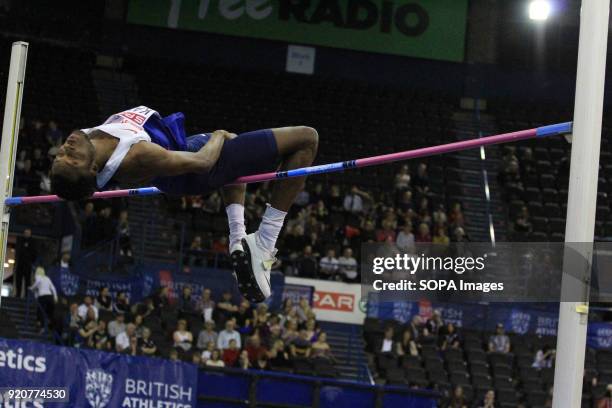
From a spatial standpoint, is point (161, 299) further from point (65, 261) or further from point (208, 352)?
point (208, 352)

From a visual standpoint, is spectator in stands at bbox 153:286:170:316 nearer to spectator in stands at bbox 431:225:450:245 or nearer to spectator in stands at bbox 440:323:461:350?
spectator in stands at bbox 440:323:461:350

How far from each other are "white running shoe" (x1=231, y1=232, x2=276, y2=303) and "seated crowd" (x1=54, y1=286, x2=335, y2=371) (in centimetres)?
735

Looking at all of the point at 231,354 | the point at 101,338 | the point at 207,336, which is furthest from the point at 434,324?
the point at 101,338

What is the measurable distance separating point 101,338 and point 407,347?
187 inches

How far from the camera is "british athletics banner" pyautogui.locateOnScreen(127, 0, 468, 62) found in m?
25.3

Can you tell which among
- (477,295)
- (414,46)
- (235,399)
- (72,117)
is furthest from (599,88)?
(414,46)

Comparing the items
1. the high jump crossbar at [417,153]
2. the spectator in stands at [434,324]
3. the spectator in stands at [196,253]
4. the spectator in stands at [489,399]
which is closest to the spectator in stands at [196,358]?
the spectator in stands at [196,253]

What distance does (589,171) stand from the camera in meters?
5.62

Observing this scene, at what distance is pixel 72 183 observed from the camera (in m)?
6.05

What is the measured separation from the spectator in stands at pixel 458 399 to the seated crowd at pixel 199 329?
1.76 metres

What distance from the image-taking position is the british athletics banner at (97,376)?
41.2ft

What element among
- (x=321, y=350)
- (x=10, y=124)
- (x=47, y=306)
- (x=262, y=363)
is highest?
(x=10, y=124)

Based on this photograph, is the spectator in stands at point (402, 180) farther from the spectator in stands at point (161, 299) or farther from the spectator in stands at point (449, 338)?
the spectator in stands at point (161, 299)

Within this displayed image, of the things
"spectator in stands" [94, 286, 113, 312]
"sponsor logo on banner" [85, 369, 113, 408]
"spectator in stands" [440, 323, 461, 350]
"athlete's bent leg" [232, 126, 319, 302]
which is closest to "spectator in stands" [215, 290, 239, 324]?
"spectator in stands" [94, 286, 113, 312]
